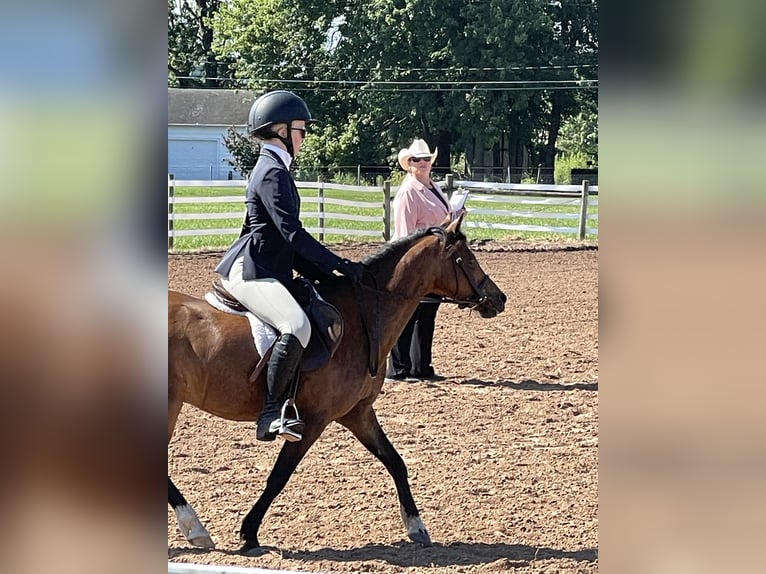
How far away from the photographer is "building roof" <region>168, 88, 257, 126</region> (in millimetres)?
50969

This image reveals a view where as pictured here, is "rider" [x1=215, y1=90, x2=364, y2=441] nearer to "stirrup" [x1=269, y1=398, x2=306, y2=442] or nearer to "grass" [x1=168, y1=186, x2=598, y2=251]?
"stirrup" [x1=269, y1=398, x2=306, y2=442]

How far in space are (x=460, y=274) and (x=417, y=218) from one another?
265 centimetres

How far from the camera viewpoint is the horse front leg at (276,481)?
4.41 meters

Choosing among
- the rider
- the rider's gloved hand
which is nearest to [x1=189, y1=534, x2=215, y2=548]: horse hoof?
the rider

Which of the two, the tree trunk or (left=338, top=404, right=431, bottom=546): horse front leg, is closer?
(left=338, top=404, right=431, bottom=546): horse front leg

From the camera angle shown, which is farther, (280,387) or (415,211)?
(415,211)

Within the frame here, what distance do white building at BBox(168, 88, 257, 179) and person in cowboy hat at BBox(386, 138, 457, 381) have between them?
42750 mm

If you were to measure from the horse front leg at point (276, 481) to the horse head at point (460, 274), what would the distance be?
3.52 feet

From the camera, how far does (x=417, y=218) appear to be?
7703 millimetres

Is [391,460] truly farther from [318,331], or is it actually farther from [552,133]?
[552,133]

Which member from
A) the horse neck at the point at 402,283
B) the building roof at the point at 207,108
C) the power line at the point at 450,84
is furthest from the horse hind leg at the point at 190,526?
the building roof at the point at 207,108

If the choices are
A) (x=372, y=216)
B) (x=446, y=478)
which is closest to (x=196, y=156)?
(x=372, y=216)

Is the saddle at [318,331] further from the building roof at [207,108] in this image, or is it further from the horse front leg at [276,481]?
the building roof at [207,108]
